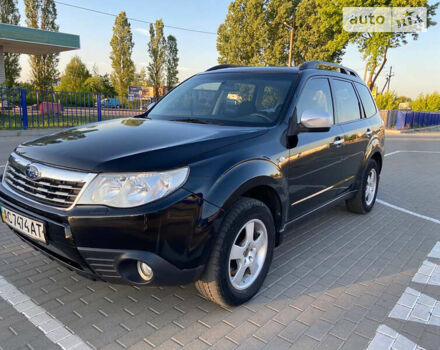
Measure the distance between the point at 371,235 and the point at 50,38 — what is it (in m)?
20.1

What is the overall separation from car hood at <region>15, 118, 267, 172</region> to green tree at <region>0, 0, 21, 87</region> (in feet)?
110

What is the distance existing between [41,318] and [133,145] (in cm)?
A: 132

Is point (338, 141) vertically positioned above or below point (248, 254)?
above

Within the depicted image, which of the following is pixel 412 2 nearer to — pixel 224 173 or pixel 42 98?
pixel 42 98

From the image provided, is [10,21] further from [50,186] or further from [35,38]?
[50,186]

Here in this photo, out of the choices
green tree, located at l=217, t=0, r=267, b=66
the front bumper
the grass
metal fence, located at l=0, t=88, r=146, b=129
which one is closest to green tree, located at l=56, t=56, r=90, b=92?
green tree, located at l=217, t=0, r=267, b=66

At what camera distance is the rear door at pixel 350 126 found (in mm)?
3828

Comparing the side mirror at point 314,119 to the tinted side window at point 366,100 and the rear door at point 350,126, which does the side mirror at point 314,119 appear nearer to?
the rear door at point 350,126

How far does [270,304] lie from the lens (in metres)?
2.61

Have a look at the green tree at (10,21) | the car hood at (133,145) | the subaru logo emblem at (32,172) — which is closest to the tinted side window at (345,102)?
the car hood at (133,145)

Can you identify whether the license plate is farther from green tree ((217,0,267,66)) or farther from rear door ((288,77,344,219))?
green tree ((217,0,267,66))

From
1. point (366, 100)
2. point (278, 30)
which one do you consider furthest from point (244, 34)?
point (366, 100)

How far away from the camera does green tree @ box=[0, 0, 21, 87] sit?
30.6 m

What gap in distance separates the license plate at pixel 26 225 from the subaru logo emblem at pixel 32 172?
26cm
